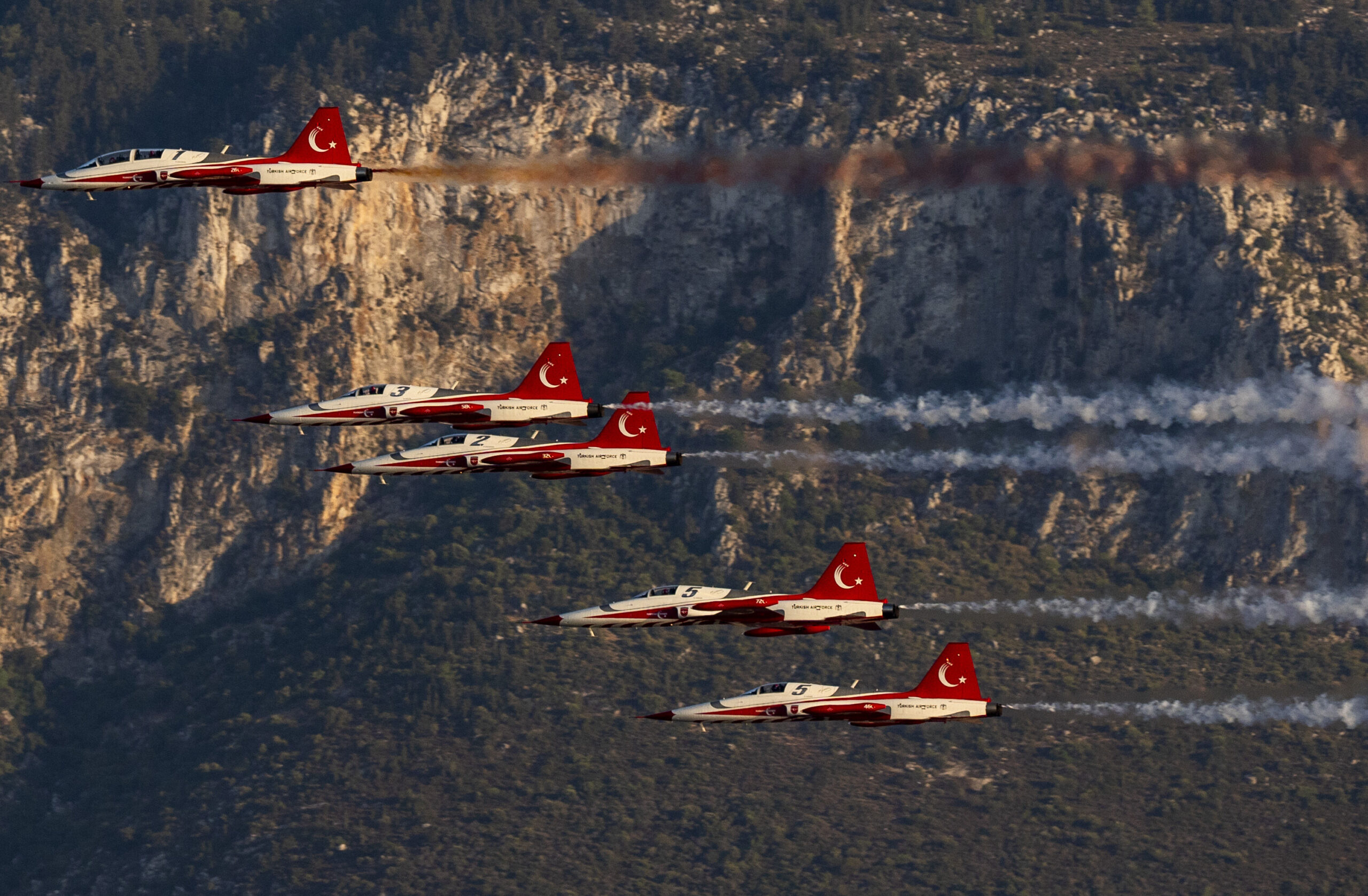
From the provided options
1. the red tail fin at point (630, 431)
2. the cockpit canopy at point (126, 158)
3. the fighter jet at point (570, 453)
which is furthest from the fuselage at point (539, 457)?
the cockpit canopy at point (126, 158)

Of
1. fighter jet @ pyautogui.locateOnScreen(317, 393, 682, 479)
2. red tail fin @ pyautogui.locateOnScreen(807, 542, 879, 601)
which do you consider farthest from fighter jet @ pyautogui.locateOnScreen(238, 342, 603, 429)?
red tail fin @ pyautogui.locateOnScreen(807, 542, 879, 601)

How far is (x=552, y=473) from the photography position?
530ft

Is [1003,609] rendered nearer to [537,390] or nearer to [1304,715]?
[1304,715]

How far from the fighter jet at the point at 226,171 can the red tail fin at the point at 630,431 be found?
17.4 m

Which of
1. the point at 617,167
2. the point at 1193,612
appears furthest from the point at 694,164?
the point at 1193,612

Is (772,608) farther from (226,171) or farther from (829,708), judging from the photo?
(226,171)

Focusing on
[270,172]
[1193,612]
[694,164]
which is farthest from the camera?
[694,164]

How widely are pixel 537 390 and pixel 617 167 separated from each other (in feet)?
71.5

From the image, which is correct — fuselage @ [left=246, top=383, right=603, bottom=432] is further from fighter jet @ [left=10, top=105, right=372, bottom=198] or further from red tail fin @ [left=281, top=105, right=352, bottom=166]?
red tail fin @ [left=281, top=105, right=352, bottom=166]

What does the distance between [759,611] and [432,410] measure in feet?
62.2

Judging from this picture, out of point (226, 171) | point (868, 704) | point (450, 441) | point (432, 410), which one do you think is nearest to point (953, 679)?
point (868, 704)

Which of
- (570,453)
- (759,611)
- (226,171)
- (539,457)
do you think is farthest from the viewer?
(759,611)

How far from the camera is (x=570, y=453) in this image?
159750 millimetres

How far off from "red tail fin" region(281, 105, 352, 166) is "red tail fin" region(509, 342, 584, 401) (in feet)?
45.3
